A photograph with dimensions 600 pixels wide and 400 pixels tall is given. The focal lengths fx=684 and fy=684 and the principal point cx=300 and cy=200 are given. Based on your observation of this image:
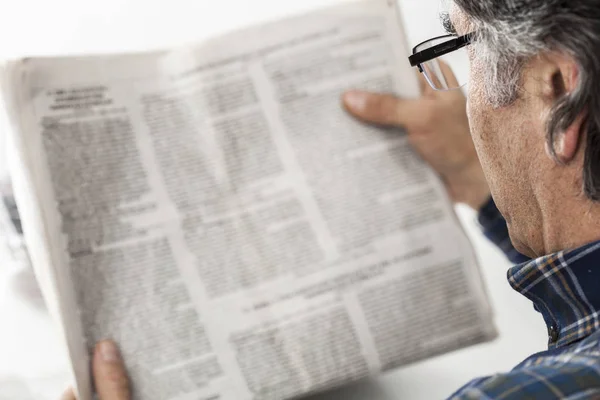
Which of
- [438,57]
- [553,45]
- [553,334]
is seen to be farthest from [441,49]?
[553,334]

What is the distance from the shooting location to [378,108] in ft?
2.21

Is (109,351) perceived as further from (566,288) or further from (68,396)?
(566,288)

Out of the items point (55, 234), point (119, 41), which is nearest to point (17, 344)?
point (55, 234)

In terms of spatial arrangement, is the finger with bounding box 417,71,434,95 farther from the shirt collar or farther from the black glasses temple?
the shirt collar

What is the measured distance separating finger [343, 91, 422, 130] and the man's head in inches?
6.9

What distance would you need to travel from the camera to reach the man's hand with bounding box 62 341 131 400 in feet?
1.94

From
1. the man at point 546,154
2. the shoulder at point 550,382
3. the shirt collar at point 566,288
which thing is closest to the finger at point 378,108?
the man at point 546,154

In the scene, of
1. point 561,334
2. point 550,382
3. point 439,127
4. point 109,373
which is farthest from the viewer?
point 439,127

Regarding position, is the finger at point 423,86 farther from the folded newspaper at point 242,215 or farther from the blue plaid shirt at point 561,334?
the blue plaid shirt at point 561,334

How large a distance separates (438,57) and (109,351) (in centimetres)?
37

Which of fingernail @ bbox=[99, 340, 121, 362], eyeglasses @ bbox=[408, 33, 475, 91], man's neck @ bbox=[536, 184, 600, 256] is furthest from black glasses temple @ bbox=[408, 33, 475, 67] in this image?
fingernail @ bbox=[99, 340, 121, 362]

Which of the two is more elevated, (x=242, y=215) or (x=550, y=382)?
(x=242, y=215)

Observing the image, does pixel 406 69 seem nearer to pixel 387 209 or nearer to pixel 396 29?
pixel 396 29

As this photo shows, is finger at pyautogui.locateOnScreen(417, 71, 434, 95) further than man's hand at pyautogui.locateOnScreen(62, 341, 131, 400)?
Yes
